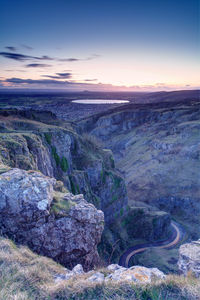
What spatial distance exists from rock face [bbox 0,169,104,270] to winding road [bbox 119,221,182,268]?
33875 millimetres

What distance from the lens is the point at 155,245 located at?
51281 millimetres

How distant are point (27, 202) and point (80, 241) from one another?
13.1ft

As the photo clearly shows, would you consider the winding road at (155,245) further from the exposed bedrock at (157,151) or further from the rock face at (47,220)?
the rock face at (47,220)

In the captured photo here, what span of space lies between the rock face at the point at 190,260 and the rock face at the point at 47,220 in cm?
604

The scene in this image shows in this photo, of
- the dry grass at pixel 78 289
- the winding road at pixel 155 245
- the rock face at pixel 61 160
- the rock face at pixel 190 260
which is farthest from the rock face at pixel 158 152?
the dry grass at pixel 78 289

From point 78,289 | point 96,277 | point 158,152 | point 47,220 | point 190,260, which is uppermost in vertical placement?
point 78,289

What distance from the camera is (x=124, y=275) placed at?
7.25 metres

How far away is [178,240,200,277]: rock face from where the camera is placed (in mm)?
12305

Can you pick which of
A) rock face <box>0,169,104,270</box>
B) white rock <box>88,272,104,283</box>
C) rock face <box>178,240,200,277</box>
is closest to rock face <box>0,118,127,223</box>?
rock face <box>0,169,104,270</box>

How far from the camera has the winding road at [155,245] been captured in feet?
139

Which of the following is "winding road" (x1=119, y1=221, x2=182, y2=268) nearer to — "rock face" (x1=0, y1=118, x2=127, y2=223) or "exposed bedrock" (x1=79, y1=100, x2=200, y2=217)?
"rock face" (x1=0, y1=118, x2=127, y2=223)

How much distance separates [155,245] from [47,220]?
48.9m

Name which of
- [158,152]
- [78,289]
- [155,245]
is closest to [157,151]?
[158,152]

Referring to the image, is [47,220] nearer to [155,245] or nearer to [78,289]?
[78,289]
